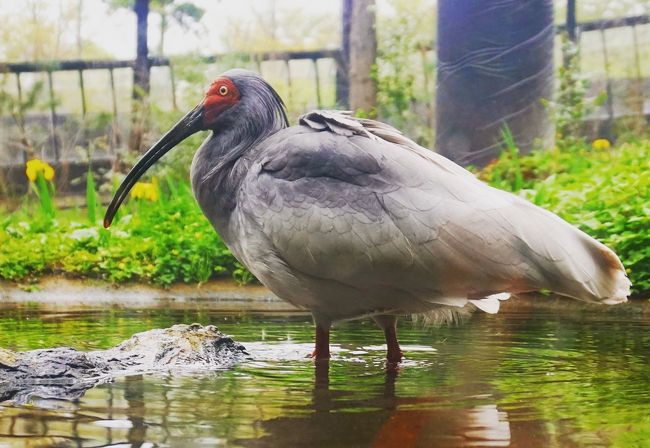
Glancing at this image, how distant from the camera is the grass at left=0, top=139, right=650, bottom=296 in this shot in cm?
706

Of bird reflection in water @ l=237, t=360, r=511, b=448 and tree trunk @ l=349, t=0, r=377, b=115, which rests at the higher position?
tree trunk @ l=349, t=0, r=377, b=115

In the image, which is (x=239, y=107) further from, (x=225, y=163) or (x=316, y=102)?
(x=316, y=102)

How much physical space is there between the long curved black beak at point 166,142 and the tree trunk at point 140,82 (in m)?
8.05

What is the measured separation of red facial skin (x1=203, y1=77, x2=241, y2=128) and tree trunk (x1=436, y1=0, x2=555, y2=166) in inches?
246

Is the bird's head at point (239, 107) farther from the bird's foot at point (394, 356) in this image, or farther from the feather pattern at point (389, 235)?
the bird's foot at point (394, 356)

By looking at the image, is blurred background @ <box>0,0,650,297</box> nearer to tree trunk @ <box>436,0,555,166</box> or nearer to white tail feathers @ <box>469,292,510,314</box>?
Answer: tree trunk @ <box>436,0,555,166</box>

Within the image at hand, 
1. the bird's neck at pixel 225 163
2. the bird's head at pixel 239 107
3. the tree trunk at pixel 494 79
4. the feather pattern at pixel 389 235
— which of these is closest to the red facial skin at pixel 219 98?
the bird's head at pixel 239 107

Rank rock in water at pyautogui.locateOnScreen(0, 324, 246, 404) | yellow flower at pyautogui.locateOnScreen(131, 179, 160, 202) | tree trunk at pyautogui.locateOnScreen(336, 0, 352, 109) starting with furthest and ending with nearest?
tree trunk at pyautogui.locateOnScreen(336, 0, 352, 109) < yellow flower at pyautogui.locateOnScreen(131, 179, 160, 202) < rock in water at pyautogui.locateOnScreen(0, 324, 246, 404)

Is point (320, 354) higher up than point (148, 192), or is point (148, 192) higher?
point (148, 192)

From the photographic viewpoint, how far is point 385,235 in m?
4.17

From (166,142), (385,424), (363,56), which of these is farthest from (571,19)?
(385,424)

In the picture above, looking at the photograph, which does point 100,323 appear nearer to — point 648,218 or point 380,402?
point 380,402

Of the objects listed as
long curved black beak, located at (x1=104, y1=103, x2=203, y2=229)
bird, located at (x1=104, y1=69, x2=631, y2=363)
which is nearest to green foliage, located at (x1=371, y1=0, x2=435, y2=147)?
long curved black beak, located at (x1=104, y1=103, x2=203, y2=229)

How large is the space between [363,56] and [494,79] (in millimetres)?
2535
